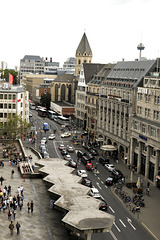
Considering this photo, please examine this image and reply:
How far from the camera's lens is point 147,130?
72375 mm

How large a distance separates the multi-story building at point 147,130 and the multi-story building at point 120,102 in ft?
10.6

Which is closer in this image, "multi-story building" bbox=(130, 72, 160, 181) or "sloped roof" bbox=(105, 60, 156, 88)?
"multi-story building" bbox=(130, 72, 160, 181)

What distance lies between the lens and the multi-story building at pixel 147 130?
69750 millimetres

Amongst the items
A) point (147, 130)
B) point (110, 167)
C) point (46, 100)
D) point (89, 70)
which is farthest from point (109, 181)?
point (46, 100)

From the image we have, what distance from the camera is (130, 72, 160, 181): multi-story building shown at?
69750 mm

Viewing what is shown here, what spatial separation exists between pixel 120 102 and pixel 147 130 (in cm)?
1796

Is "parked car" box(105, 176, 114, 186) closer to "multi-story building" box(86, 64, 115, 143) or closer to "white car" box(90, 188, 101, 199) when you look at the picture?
"white car" box(90, 188, 101, 199)

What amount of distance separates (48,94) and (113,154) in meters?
98.9

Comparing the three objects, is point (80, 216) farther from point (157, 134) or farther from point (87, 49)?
point (87, 49)

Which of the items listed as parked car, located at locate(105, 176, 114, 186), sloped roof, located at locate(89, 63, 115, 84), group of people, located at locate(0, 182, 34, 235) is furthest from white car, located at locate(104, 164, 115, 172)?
sloped roof, located at locate(89, 63, 115, 84)

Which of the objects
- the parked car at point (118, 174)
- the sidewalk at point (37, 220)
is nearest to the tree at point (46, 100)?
→ the parked car at point (118, 174)

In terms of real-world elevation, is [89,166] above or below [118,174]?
above

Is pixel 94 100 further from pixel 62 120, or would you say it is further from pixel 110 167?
pixel 110 167

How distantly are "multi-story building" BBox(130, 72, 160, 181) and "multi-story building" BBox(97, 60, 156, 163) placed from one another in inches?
127
